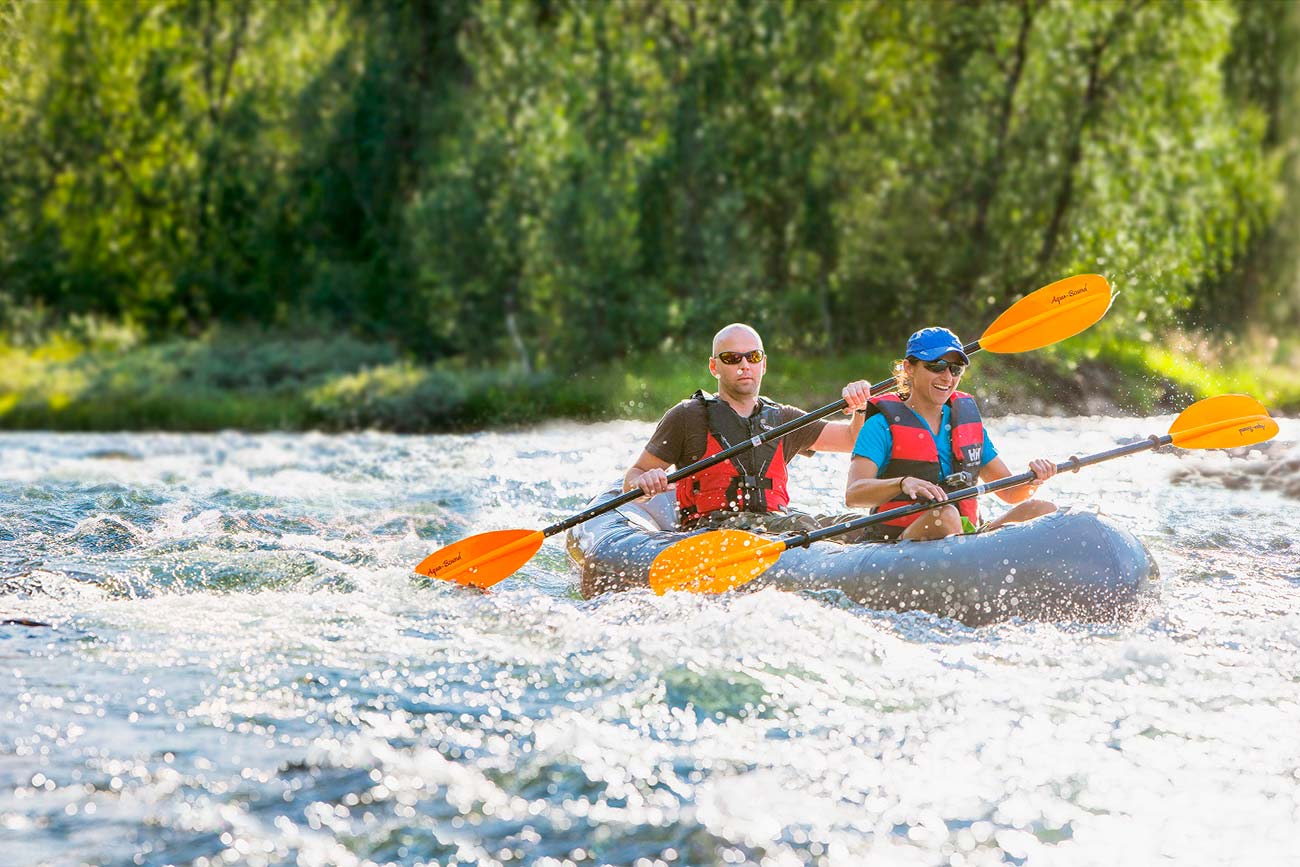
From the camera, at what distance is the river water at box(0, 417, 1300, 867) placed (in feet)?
11.3

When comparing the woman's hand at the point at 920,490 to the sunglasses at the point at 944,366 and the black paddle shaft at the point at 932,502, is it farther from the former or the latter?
the sunglasses at the point at 944,366

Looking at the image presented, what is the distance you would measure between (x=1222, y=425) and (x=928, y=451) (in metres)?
1.37

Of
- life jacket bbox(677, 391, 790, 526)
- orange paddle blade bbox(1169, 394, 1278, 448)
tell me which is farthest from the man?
orange paddle blade bbox(1169, 394, 1278, 448)

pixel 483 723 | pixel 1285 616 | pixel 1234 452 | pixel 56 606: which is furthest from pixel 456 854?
pixel 1234 452

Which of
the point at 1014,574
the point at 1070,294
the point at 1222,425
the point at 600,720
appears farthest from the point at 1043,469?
the point at 600,720

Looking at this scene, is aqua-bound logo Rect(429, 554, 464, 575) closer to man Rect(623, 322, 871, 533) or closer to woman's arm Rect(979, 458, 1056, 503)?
man Rect(623, 322, 871, 533)

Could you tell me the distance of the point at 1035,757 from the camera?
387 centimetres

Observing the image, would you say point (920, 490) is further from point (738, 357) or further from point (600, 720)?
point (600, 720)

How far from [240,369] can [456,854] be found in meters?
14.5

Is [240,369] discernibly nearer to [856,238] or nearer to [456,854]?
[856,238]

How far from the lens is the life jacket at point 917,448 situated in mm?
5547

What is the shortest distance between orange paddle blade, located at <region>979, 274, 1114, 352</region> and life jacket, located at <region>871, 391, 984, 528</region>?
40.7 inches

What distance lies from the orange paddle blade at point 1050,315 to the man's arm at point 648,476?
1.63m

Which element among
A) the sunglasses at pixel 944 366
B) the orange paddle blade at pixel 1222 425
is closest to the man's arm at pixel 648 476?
the sunglasses at pixel 944 366
